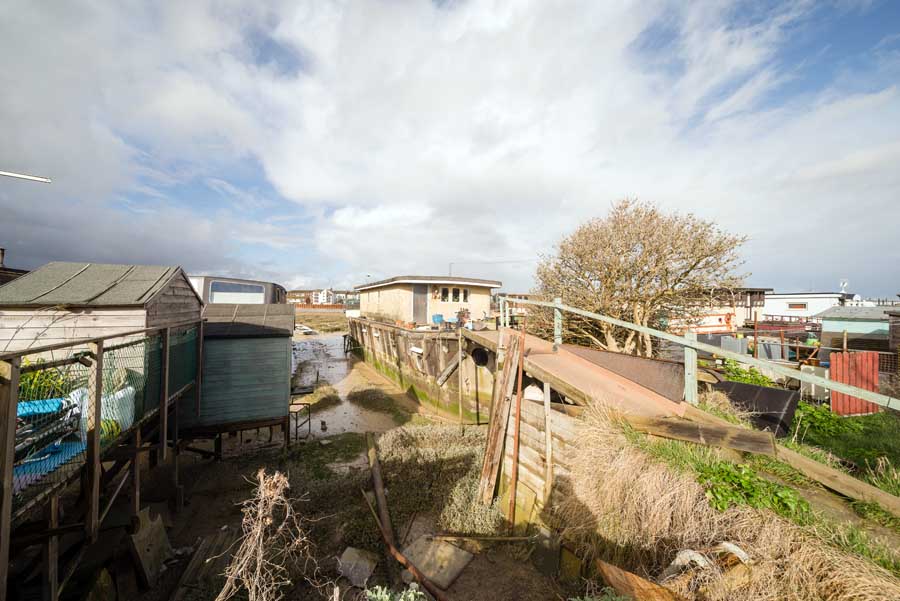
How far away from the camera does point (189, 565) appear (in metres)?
5.71

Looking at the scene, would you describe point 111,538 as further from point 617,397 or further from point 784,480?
point 784,480

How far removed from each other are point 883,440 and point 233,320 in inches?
585

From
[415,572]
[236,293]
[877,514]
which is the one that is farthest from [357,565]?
[236,293]

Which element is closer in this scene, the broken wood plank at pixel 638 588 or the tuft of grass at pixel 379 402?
the broken wood plank at pixel 638 588

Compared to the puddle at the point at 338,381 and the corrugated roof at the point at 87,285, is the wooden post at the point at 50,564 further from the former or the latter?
Answer: the puddle at the point at 338,381

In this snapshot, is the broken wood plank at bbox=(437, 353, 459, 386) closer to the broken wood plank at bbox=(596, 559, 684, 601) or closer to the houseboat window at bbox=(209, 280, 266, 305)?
the houseboat window at bbox=(209, 280, 266, 305)

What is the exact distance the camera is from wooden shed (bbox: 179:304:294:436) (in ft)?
30.1

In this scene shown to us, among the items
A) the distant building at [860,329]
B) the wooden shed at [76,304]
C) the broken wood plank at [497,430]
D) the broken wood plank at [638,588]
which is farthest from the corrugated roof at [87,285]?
the distant building at [860,329]

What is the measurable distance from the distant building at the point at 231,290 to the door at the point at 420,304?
309 inches

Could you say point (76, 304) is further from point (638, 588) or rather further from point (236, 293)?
point (236, 293)

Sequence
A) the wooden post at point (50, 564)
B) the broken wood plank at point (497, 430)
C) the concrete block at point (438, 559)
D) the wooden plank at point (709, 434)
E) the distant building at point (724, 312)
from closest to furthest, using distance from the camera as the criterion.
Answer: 1. the wooden plank at point (709, 434)
2. the wooden post at point (50, 564)
3. the concrete block at point (438, 559)
4. the broken wood plank at point (497, 430)
5. the distant building at point (724, 312)

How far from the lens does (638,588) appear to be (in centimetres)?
264

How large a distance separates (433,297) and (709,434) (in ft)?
59.2

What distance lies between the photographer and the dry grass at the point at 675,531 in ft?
7.81
